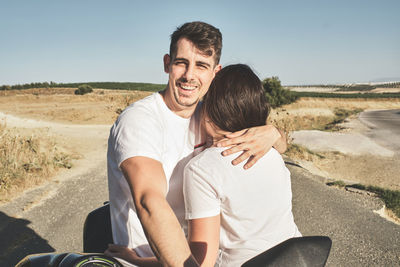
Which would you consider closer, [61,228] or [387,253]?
[387,253]

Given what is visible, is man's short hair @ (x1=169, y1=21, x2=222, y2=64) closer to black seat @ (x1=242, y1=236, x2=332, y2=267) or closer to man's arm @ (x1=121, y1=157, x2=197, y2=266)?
man's arm @ (x1=121, y1=157, x2=197, y2=266)

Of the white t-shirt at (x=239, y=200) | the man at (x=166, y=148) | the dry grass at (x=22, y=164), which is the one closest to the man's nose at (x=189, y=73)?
the man at (x=166, y=148)

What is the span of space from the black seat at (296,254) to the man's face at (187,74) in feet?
4.00

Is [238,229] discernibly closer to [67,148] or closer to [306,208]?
[306,208]

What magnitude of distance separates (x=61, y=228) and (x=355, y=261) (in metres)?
4.04

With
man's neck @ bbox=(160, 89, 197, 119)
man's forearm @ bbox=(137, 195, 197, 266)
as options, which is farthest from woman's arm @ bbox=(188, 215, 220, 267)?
man's neck @ bbox=(160, 89, 197, 119)

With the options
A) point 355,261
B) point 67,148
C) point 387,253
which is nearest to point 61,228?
point 355,261

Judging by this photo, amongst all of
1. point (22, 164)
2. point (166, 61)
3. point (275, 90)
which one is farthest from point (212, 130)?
point (275, 90)

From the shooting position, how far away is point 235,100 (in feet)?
5.25

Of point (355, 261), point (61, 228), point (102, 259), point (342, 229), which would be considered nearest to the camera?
point (102, 259)

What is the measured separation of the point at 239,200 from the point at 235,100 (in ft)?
1.79

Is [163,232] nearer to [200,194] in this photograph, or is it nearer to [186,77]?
[200,194]

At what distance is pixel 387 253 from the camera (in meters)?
3.52

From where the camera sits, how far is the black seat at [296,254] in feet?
3.68
